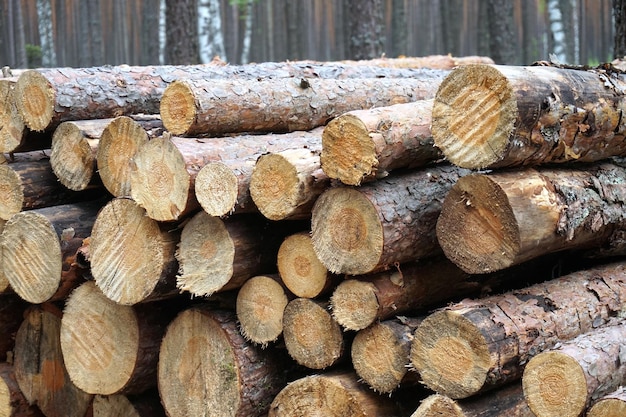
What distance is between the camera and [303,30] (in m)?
18.1

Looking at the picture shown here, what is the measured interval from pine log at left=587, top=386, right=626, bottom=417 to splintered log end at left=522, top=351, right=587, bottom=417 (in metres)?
0.04

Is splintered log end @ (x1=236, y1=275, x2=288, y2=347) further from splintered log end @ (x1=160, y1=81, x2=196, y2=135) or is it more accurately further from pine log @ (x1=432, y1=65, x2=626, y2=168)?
pine log @ (x1=432, y1=65, x2=626, y2=168)

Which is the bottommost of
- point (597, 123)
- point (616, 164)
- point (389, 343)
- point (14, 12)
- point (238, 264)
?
point (389, 343)

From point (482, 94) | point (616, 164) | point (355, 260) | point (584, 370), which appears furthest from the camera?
point (616, 164)

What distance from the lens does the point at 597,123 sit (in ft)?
10.2

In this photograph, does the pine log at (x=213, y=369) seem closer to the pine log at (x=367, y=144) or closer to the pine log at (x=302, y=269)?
the pine log at (x=302, y=269)

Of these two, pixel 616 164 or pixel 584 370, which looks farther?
pixel 616 164

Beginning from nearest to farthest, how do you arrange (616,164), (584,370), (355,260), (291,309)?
1. (584,370)
2. (355,260)
3. (291,309)
4. (616,164)

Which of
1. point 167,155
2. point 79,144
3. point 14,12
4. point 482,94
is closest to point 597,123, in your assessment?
point 482,94

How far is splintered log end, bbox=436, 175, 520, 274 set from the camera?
2.74m

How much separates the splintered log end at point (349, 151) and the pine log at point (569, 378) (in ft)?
2.99

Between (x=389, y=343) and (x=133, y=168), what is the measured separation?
134 centimetres

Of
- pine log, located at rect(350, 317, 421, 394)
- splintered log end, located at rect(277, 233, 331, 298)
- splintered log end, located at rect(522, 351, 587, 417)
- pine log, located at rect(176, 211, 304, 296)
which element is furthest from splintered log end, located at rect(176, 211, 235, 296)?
splintered log end, located at rect(522, 351, 587, 417)

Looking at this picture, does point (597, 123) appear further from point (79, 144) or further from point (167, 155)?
point (79, 144)
